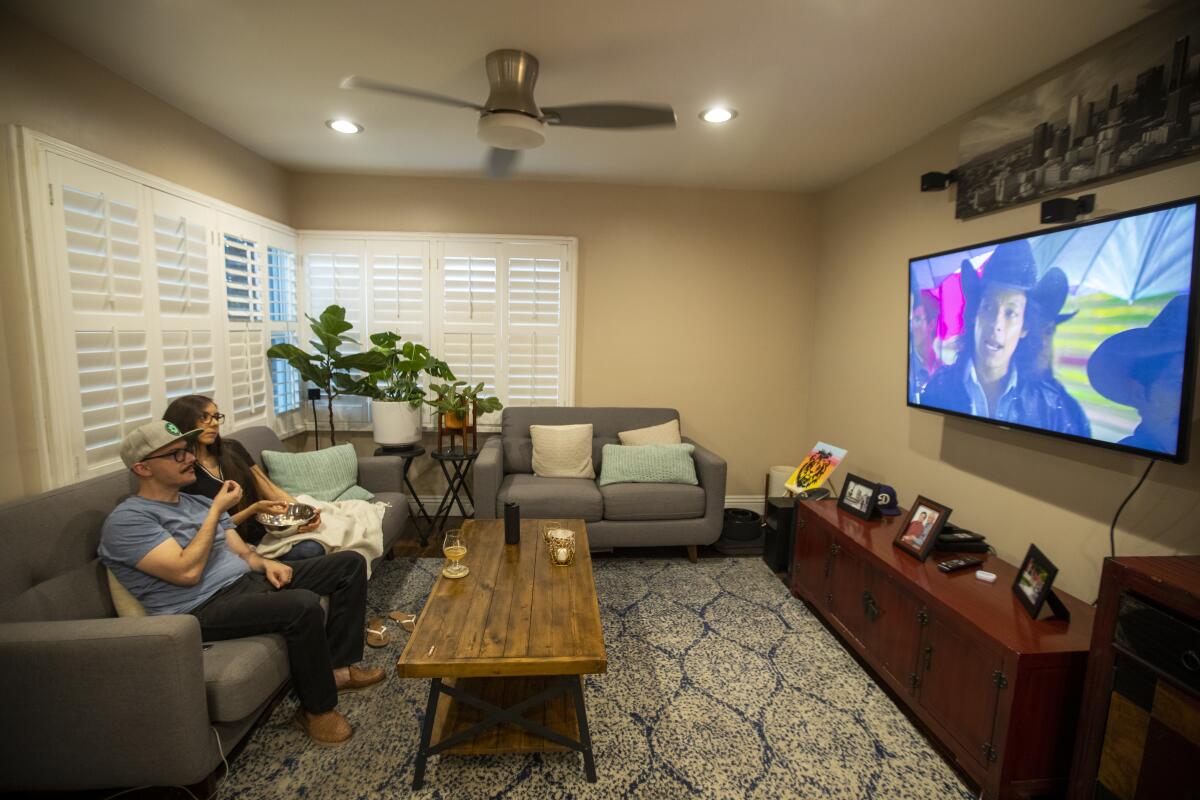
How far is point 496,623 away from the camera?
1.91m

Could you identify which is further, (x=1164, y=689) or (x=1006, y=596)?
(x=1006, y=596)

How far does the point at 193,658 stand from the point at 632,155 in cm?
326

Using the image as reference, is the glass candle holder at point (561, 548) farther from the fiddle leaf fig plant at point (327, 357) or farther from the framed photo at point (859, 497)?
the fiddle leaf fig plant at point (327, 357)

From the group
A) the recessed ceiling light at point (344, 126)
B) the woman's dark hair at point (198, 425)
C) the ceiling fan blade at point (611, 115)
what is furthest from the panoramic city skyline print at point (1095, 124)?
the woman's dark hair at point (198, 425)

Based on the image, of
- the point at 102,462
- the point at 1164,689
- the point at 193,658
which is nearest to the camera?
the point at 1164,689

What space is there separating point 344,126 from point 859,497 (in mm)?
3460

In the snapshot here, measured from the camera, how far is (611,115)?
2182 mm

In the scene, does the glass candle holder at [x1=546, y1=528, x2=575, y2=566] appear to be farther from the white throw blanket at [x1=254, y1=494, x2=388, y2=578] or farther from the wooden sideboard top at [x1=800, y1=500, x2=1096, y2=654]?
the wooden sideboard top at [x1=800, y1=500, x2=1096, y2=654]

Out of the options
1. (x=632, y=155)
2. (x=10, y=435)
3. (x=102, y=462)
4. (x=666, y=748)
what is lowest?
(x=666, y=748)

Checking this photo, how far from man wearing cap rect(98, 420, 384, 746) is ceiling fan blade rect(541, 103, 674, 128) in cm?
183

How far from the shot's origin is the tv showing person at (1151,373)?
63.6 inches

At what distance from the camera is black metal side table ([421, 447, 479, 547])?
3.79 metres

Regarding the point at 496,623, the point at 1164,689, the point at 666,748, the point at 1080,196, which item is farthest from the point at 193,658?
the point at 1080,196

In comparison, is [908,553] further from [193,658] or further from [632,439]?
[193,658]
